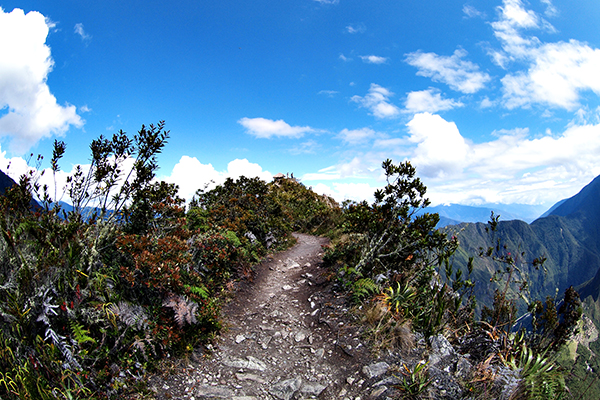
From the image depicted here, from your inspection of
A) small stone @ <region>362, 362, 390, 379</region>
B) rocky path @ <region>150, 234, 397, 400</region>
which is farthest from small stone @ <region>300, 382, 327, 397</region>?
small stone @ <region>362, 362, 390, 379</region>

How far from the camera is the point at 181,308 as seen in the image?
16.3 feet

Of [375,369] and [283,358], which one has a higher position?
[283,358]

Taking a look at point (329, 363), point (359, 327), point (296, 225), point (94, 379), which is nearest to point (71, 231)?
point (94, 379)

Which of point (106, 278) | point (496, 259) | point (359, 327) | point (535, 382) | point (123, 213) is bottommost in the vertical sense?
point (535, 382)

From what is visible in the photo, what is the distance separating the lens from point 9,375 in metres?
3.29

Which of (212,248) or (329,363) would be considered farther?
(212,248)

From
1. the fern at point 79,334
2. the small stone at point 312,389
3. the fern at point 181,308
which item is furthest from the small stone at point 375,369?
the fern at point 79,334

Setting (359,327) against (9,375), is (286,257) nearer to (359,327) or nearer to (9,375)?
(359,327)

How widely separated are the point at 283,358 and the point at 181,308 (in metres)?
2.15

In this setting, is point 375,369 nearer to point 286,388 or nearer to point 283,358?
point 286,388

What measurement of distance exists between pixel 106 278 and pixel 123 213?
196 cm

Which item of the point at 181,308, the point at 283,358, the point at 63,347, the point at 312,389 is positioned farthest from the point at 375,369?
the point at 63,347

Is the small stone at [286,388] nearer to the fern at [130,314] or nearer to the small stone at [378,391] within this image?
the small stone at [378,391]

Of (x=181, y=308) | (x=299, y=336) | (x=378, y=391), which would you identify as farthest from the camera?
(x=299, y=336)
